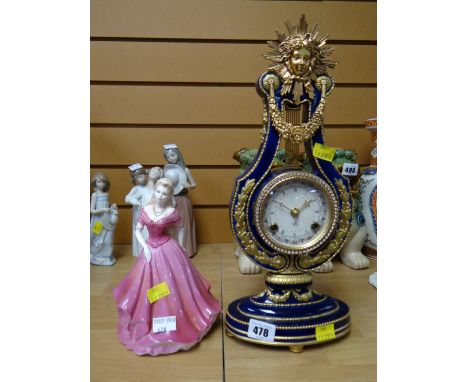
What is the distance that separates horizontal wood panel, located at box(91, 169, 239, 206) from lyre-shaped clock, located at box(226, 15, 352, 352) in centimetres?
134

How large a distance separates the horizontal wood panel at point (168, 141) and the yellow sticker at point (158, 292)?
1.43 m

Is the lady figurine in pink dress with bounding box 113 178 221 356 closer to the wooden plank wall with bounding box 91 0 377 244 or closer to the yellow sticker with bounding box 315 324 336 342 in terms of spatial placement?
the yellow sticker with bounding box 315 324 336 342

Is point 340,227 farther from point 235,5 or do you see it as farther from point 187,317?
point 235,5

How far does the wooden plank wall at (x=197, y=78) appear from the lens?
8.78 feet

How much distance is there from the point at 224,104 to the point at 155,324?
168 cm

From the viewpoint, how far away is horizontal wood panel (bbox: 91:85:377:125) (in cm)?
270

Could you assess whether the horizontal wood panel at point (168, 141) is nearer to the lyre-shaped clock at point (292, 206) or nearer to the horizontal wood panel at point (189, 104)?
the horizontal wood panel at point (189, 104)

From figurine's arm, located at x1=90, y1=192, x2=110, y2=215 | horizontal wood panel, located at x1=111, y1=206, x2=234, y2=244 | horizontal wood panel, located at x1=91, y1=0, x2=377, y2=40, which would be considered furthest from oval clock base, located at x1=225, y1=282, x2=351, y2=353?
horizontal wood panel, located at x1=91, y1=0, x2=377, y2=40

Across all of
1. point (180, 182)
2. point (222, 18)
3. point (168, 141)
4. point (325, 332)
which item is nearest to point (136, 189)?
point (180, 182)

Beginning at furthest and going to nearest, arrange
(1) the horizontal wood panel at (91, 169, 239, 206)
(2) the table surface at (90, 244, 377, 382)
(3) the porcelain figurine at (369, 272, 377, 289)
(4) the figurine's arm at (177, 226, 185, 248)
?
Answer: (1) the horizontal wood panel at (91, 169, 239, 206)
(3) the porcelain figurine at (369, 272, 377, 289)
(4) the figurine's arm at (177, 226, 185, 248)
(2) the table surface at (90, 244, 377, 382)

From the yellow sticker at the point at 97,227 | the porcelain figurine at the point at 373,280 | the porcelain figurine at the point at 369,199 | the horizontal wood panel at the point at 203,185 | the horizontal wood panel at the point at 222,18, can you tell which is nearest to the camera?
the porcelain figurine at the point at 373,280

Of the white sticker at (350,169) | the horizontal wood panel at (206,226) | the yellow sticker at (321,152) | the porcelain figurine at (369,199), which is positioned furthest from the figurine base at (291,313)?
the horizontal wood panel at (206,226)

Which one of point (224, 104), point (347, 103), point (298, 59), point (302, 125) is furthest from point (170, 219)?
point (347, 103)

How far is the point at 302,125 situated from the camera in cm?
142
